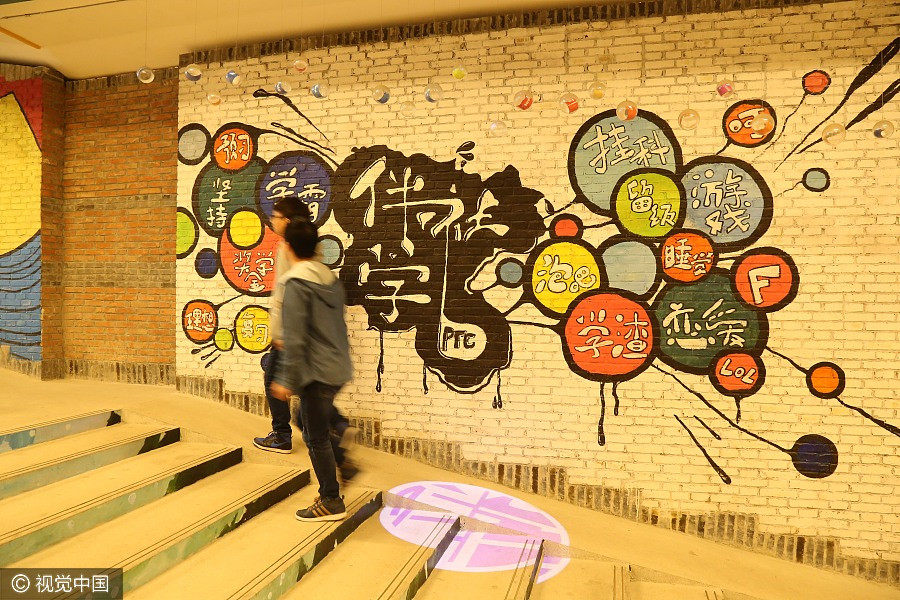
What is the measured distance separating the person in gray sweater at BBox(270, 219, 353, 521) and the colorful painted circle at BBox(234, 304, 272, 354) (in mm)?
2097

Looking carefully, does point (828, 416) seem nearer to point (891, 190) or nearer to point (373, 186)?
point (891, 190)

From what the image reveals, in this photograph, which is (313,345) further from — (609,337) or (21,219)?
(21,219)

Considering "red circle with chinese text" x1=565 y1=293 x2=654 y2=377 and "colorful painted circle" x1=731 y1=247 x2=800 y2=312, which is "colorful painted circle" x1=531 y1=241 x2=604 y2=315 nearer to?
"red circle with chinese text" x1=565 y1=293 x2=654 y2=377

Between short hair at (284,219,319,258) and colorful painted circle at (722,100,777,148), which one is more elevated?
colorful painted circle at (722,100,777,148)

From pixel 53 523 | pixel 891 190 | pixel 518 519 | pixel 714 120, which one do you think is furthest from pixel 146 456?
pixel 891 190

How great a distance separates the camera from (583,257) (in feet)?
14.0

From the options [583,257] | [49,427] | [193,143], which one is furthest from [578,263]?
[49,427]

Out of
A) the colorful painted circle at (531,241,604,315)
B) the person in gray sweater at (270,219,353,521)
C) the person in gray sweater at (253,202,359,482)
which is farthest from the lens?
the colorful painted circle at (531,241,604,315)

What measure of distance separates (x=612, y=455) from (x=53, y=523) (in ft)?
11.7

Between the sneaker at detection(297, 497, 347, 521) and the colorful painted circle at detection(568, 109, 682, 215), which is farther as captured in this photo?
the colorful painted circle at detection(568, 109, 682, 215)

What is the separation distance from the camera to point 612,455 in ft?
13.8

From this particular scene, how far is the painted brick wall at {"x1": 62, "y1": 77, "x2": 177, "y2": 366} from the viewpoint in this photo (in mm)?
5691

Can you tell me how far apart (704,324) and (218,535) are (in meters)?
3.57

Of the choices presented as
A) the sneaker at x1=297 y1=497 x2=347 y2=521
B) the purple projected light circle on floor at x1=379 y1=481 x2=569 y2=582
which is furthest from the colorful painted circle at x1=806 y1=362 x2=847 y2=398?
the sneaker at x1=297 y1=497 x2=347 y2=521
